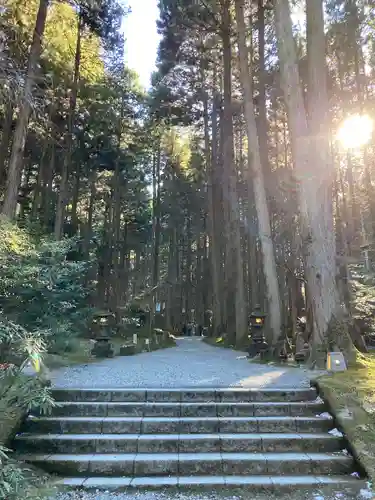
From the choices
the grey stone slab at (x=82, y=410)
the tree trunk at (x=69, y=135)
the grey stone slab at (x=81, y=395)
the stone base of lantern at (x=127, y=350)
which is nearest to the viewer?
the grey stone slab at (x=82, y=410)

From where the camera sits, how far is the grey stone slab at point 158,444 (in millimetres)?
3828

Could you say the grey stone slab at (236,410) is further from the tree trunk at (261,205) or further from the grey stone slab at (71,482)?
the tree trunk at (261,205)

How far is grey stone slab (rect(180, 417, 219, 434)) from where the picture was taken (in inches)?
163

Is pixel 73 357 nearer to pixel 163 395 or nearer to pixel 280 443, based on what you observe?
pixel 163 395

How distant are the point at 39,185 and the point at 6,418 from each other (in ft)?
48.2

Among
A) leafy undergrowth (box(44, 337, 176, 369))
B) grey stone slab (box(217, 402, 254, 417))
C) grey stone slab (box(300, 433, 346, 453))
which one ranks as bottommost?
grey stone slab (box(300, 433, 346, 453))

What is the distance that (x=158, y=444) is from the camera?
12.6 ft

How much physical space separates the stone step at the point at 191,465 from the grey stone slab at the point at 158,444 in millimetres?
198

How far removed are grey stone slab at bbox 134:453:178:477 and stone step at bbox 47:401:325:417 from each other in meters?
0.82

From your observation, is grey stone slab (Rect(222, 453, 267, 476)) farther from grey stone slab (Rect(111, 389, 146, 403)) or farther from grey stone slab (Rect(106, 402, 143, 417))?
grey stone slab (Rect(111, 389, 146, 403))

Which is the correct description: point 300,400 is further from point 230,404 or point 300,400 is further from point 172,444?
point 172,444

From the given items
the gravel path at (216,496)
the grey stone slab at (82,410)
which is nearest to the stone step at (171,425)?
the grey stone slab at (82,410)

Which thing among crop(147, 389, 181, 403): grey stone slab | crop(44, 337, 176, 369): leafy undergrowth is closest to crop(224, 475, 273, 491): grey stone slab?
crop(147, 389, 181, 403): grey stone slab

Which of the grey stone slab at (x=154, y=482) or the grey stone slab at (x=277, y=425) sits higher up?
the grey stone slab at (x=277, y=425)
